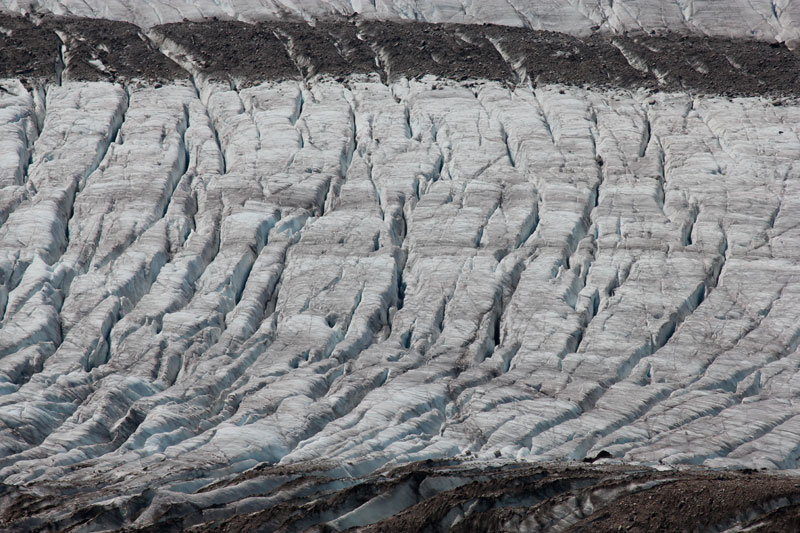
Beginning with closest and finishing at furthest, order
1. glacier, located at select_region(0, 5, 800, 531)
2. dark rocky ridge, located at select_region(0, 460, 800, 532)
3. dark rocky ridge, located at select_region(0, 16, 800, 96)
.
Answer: dark rocky ridge, located at select_region(0, 460, 800, 532)
glacier, located at select_region(0, 5, 800, 531)
dark rocky ridge, located at select_region(0, 16, 800, 96)

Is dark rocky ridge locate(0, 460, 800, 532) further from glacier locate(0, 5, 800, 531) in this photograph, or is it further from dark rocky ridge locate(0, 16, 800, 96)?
dark rocky ridge locate(0, 16, 800, 96)

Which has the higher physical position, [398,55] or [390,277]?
[398,55]

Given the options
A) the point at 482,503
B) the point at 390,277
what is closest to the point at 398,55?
the point at 390,277

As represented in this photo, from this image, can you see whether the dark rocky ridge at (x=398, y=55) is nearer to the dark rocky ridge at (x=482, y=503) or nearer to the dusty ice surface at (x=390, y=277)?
the dusty ice surface at (x=390, y=277)

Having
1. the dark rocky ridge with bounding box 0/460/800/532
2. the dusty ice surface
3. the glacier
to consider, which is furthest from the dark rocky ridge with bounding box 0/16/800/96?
the dark rocky ridge with bounding box 0/460/800/532

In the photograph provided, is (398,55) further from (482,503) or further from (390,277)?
(482,503)

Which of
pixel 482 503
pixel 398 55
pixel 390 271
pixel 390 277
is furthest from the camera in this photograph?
pixel 398 55

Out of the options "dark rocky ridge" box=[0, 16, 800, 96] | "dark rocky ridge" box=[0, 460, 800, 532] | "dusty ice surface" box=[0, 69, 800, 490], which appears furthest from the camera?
"dark rocky ridge" box=[0, 16, 800, 96]

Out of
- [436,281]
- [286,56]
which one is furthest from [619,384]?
Answer: [286,56]

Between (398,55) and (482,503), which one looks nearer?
(482,503)

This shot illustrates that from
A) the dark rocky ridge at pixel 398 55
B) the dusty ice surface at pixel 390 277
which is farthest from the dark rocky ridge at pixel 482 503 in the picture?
the dark rocky ridge at pixel 398 55
